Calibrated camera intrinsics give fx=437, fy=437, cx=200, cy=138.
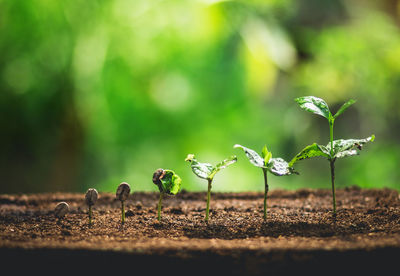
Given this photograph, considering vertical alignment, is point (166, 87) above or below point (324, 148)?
above

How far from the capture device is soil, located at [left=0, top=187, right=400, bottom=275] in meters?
0.82

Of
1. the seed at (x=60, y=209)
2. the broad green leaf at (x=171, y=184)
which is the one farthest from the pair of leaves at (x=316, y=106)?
the seed at (x=60, y=209)

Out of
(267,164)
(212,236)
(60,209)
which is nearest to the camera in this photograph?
(212,236)

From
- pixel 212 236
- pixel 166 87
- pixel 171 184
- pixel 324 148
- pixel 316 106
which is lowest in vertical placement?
pixel 212 236

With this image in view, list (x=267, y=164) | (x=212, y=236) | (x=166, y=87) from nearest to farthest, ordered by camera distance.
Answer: (x=212, y=236), (x=267, y=164), (x=166, y=87)

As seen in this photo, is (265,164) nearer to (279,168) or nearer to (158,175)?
(279,168)

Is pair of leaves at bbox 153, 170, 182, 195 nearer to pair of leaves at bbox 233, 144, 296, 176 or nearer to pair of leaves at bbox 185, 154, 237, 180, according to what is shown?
pair of leaves at bbox 185, 154, 237, 180

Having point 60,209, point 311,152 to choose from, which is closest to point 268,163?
point 311,152

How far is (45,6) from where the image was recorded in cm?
430

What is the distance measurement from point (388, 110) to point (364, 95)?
362mm

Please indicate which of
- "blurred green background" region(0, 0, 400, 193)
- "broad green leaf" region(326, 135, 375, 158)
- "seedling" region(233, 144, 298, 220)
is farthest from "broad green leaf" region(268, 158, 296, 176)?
"blurred green background" region(0, 0, 400, 193)

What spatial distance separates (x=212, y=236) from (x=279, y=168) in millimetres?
265

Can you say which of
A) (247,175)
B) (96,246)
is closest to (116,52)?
(247,175)

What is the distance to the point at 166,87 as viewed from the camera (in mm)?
4570
